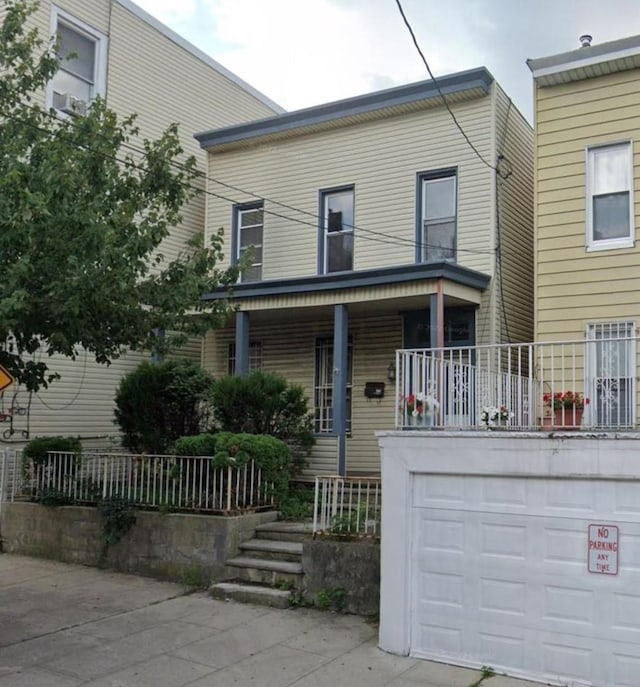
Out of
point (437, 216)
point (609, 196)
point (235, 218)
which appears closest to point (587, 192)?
point (609, 196)

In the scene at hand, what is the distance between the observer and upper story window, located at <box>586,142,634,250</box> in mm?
10727

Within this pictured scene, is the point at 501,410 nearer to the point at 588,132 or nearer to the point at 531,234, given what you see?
the point at 588,132

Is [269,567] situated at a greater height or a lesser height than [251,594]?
greater

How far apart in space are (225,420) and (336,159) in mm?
5596

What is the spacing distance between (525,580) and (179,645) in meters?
3.38

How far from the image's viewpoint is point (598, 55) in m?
10.8

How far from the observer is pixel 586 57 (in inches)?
428

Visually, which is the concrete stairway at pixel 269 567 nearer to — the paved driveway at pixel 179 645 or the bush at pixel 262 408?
the paved driveway at pixel 179 645

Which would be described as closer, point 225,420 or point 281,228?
point 225,420

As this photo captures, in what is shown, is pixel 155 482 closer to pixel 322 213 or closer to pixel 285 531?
pixel 285 531

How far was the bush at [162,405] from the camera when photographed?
12.9 meters

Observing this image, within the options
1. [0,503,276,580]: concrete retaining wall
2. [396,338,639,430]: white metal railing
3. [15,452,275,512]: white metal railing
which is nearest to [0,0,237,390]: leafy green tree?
[15,452,275,512]: white metal railing

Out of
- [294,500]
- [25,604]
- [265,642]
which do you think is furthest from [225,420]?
[265,642]

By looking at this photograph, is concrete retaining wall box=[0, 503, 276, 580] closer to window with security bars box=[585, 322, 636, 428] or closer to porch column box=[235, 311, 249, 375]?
porch column box=[235, 311, 249, 375]
